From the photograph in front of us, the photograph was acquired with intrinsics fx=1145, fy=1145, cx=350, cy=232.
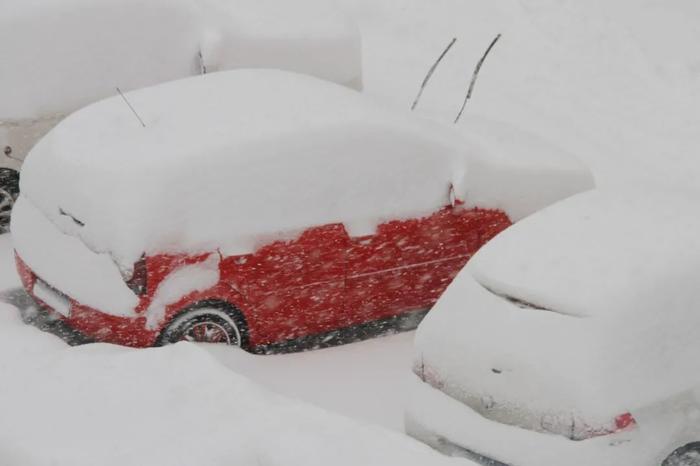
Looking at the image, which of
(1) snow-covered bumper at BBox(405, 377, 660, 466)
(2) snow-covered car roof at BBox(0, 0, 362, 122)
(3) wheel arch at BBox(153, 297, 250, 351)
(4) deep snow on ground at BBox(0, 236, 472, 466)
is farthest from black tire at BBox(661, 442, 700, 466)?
(2) snow-covered car roof at BBox(0, 0, 362, 122)

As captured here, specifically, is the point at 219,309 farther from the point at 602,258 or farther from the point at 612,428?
the point at 612,428

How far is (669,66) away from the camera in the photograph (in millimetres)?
13234

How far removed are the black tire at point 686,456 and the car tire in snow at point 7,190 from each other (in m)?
5.66

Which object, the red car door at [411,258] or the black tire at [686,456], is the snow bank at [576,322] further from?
the red car door at [411,258]

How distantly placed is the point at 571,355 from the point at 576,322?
19 cm

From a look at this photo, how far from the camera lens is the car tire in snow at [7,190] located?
360 inches

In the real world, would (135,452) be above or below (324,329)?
above

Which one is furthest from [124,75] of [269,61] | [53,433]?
[53,433]

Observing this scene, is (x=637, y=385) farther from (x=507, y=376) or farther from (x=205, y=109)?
(x=205, y=109)

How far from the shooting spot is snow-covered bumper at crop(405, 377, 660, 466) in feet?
18.5

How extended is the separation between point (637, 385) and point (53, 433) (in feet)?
9.39

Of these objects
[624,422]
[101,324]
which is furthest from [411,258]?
[624,422]

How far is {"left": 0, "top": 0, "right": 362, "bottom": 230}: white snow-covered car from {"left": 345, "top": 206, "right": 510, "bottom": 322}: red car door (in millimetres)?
3152

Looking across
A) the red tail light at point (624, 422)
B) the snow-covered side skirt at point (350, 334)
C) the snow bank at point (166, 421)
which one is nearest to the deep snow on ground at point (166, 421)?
the snow bank at point (166, 421)
